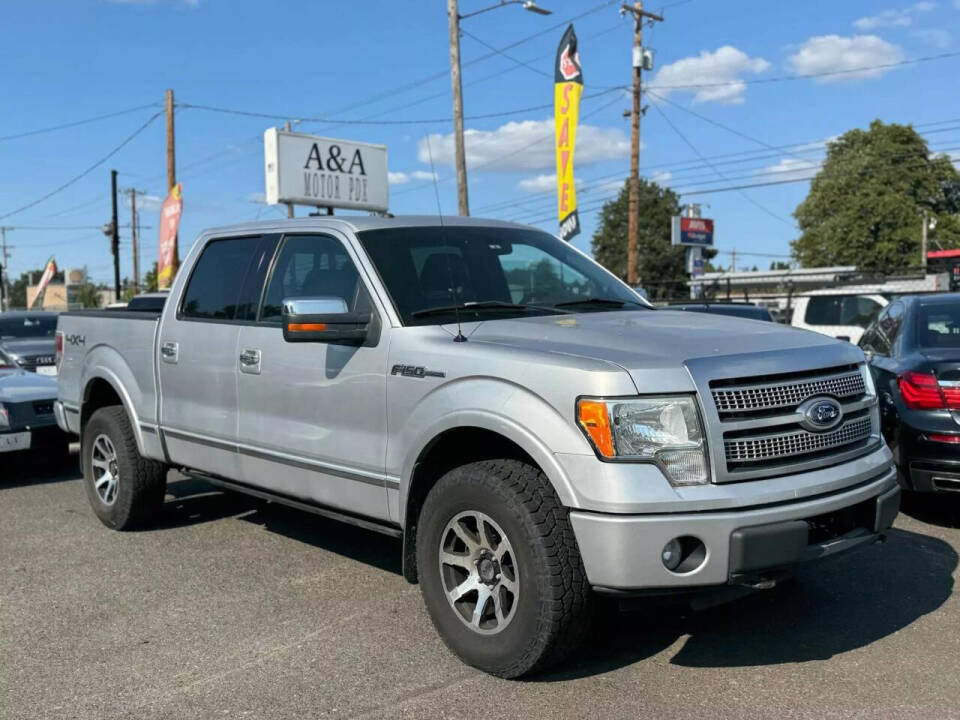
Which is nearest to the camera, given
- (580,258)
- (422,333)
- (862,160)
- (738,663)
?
(738,663)

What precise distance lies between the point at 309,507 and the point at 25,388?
488 centimetres

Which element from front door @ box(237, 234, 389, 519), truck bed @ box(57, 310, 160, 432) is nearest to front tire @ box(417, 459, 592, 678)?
front door @ box(237, 234, 389, 519)

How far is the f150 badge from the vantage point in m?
4.01

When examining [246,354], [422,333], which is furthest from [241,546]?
[422,333]

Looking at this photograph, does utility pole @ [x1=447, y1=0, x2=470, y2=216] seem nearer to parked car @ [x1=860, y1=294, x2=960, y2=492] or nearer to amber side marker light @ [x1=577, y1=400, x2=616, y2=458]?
parked car @ [x1=860, y1=294, x2=960, y2=492]

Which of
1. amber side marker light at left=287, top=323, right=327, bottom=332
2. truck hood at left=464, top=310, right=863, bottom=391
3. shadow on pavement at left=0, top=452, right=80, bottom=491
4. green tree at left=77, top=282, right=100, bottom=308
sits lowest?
shadow on pavement at left=0, top=452, right=80, bottom=491

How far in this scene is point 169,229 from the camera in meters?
25.0

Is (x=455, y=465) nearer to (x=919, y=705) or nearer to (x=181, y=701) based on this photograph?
(x=181, y=701)

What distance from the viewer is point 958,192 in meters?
61.8

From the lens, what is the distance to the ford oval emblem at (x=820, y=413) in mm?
3648

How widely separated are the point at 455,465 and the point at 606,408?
98cm

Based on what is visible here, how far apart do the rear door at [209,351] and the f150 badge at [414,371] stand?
1.37 metres


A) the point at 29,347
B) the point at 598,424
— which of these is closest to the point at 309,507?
the point at 598,424

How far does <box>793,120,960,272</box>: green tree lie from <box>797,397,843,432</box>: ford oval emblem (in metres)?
56.8
